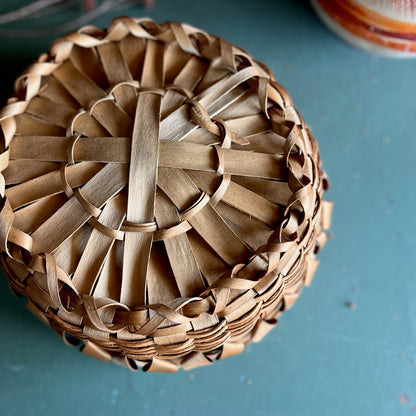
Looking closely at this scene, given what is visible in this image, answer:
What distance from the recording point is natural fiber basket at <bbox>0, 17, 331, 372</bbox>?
680 mm

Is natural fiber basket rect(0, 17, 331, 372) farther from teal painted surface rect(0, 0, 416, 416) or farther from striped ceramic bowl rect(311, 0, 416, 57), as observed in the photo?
striped ceramic bowl rect(311, 0, 416, 57)

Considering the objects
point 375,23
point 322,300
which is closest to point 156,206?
point 322,300

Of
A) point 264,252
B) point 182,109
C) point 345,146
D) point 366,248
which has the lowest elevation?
point 366,248

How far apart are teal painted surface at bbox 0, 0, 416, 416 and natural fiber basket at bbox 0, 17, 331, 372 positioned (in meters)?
0.14

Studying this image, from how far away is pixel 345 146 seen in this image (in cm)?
105

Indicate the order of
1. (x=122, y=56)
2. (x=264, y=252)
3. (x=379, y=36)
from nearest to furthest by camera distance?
(x=264, y=252)
(x=122, y=56)
(x=379, y=36)

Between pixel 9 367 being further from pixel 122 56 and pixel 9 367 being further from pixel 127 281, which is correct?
pixel 122 56

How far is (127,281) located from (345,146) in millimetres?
554

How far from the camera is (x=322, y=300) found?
37.4 inches

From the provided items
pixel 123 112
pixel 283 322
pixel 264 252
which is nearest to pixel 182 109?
pixel 123 112

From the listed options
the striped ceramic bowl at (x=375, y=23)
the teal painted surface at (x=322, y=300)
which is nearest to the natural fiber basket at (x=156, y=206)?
the teal painted surface at (x=322, y=300)

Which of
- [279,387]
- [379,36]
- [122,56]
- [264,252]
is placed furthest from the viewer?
[379,36]

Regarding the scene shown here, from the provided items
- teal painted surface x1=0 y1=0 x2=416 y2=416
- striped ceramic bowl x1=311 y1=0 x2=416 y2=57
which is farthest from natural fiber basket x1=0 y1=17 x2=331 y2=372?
striped ceramic bowl x1=311 y1=0 x2=416 y2=57

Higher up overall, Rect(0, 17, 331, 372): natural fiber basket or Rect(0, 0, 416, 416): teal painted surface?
Rect(0, 17, 331, 372): natural fiber basket
